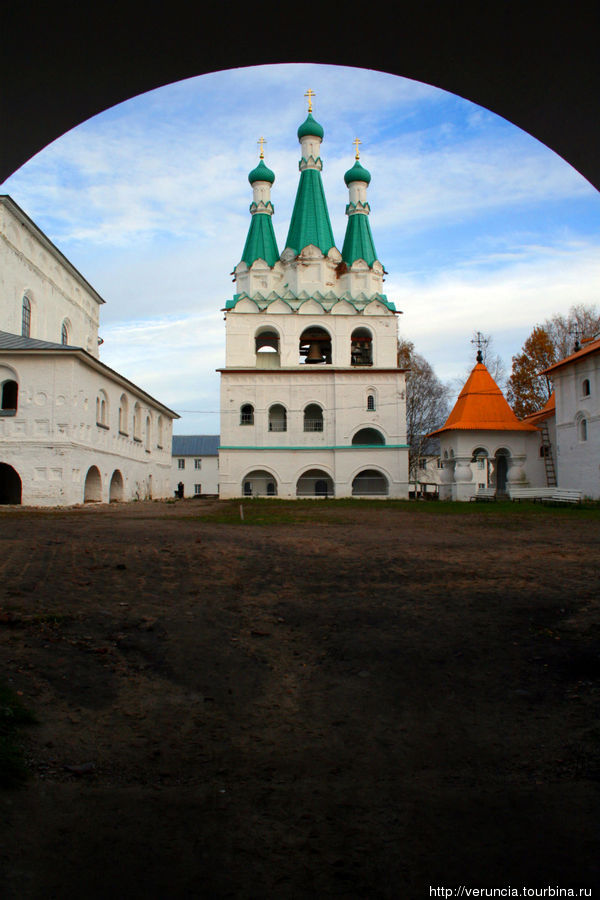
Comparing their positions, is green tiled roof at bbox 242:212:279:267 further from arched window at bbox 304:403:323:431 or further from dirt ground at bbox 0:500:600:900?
dirt ground at bbox 0:500:600:900

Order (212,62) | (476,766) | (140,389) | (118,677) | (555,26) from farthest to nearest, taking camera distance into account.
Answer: (140,389) → (118,677) → (476,766) → (212,62) → (555,26)

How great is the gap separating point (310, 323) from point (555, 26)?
108 feet

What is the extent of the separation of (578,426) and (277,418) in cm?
1542

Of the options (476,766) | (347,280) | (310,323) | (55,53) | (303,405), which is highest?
(347,280)

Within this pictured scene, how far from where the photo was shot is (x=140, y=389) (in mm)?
29984

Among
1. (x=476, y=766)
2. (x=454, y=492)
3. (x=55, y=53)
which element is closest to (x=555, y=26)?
(x=55, y=53)

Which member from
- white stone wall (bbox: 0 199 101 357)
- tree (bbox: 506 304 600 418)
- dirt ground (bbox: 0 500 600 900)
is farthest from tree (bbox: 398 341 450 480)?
dirt ground (bbox: 0 500 600 900)

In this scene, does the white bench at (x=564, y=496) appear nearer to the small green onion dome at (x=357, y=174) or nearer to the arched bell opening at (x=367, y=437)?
the arched bell opening at (x=367, y=437)

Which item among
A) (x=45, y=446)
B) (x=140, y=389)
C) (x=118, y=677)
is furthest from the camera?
(x=140, y=389)

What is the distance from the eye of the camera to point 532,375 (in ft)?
124

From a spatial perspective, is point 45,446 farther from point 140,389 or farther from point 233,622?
point 233,622

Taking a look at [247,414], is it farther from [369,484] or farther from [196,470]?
[196,470]

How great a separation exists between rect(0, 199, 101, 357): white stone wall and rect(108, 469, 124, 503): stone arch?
680 cm

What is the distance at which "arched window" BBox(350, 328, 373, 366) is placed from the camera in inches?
1415
